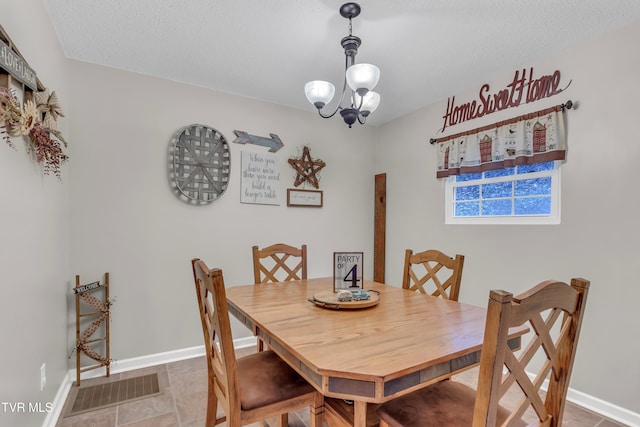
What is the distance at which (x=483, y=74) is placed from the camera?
2688 mm

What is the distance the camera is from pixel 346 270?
184cm

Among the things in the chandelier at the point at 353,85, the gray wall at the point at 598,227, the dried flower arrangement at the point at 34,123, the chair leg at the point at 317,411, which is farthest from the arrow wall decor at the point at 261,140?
the chair leg at the point at 317,411

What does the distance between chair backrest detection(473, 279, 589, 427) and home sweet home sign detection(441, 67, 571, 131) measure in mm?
2010

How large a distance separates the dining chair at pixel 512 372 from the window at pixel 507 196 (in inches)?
66.1

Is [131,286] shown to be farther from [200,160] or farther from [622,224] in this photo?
[622,224]

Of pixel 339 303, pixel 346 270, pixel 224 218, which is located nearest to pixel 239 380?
pixel 339 303

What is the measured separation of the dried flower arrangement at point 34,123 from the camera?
126 cm

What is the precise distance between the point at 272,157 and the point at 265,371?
2.23m

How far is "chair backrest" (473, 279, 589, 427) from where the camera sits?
2.56 feet

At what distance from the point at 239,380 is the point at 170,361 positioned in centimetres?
172

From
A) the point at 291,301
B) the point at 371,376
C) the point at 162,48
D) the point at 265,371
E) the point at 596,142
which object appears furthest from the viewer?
the point at 162,48

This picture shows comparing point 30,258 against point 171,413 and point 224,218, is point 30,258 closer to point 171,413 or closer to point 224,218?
point 171,413

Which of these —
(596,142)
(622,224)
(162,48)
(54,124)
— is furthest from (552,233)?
(54,124)

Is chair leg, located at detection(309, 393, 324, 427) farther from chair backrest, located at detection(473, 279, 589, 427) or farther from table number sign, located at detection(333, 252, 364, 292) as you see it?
chair backrest, located at detection(473, 279, 589, 427)
